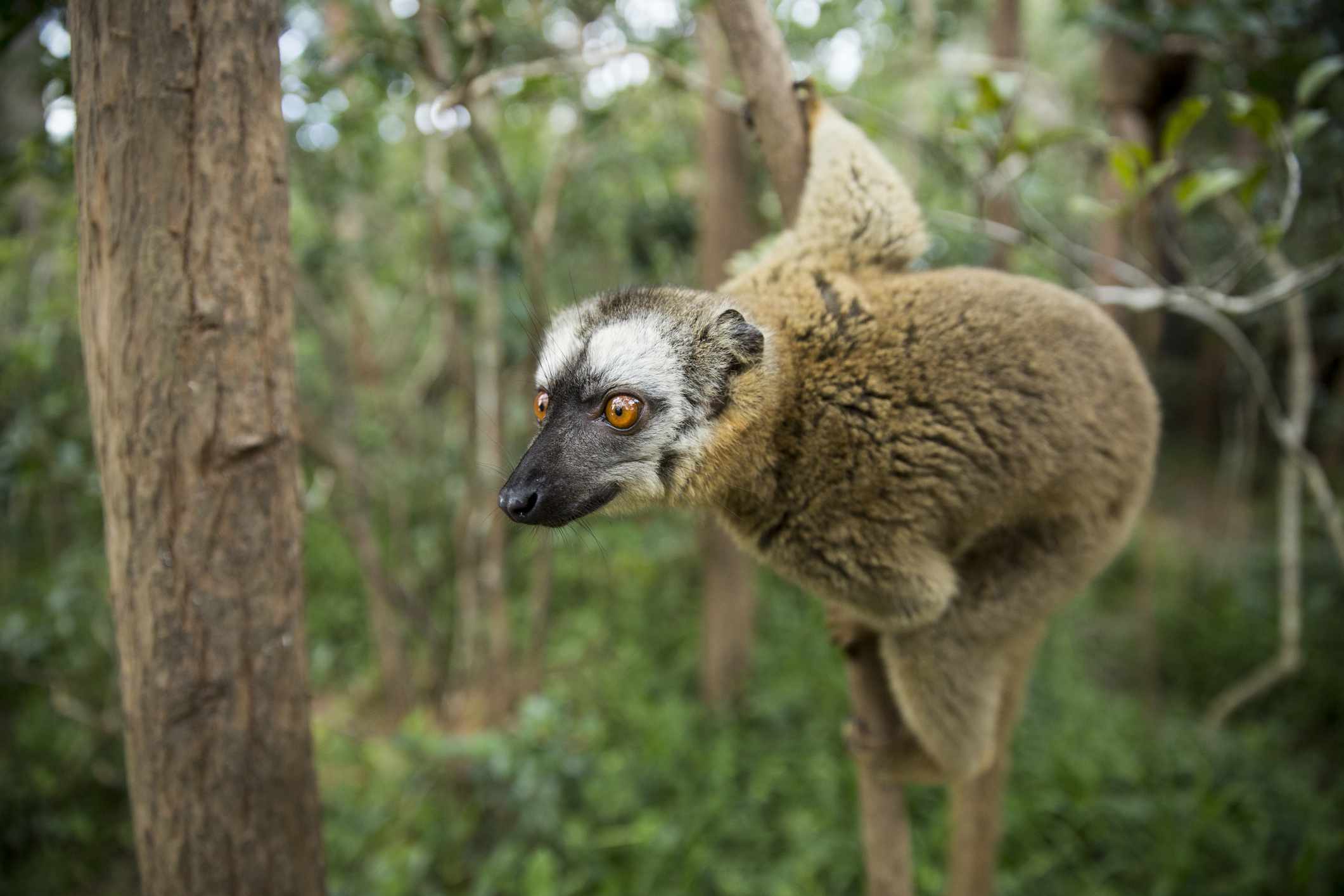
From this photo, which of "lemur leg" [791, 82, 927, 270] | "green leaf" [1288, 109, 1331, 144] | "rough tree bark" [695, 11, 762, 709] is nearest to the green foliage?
"rough tree bark" [695, 11, 762, 709]

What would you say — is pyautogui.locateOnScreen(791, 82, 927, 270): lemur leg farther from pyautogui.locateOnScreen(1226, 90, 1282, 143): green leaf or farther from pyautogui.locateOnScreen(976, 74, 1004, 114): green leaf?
pyautogui.locateOnScreen(1226, 90, 1282, 143): green leaf

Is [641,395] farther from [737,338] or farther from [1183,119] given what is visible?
[1183,119]

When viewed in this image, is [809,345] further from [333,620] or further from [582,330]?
[333,620]

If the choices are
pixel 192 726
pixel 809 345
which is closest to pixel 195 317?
pixel 192 726

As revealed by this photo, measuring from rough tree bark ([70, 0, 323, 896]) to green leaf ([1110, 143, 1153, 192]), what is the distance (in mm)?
2703

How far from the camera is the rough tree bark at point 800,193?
2.48 meters

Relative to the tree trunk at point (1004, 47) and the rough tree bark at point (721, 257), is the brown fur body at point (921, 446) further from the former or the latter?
the tree trunk at point (1004, 47)

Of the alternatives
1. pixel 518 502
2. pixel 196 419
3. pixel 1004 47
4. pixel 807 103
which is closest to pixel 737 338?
pixel 518 502

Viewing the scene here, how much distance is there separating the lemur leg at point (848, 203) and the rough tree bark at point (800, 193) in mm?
74

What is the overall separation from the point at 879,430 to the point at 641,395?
0.72m

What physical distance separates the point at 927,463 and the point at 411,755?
381 cm

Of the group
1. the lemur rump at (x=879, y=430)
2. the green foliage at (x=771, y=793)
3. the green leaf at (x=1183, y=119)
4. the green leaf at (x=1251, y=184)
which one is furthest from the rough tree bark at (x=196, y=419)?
the green leaf at (x=1251, y=184)

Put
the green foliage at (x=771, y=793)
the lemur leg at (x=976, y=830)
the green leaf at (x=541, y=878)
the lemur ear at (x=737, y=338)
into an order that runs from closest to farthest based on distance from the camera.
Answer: the lemur ear at (x=737, y=338) → the lemur leg at (x=976, y=830) → the green leaf at (x=541, y=878) → the green foliage at (x=771, y=793)

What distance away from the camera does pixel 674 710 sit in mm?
5953
